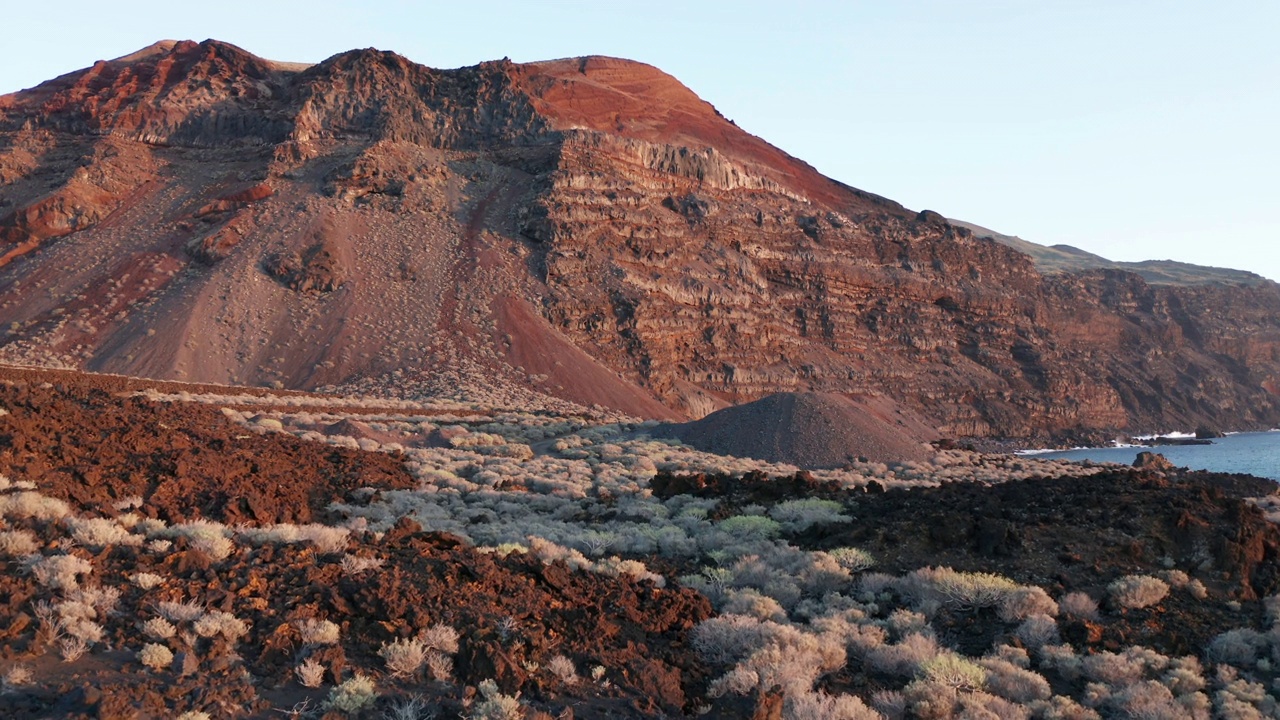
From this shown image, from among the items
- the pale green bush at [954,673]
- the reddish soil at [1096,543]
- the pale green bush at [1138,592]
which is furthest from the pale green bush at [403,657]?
the pale green bush at [1138,592]

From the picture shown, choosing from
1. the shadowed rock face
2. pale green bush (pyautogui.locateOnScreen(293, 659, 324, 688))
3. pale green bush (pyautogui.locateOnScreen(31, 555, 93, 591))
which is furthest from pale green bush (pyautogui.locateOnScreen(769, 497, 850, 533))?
the shadowed rock face

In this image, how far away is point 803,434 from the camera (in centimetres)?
2925

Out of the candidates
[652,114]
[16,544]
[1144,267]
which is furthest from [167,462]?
[1144,267]

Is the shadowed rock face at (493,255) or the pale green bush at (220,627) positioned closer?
the pale green bush at (220,627)

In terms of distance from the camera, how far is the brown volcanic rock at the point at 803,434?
28.5m

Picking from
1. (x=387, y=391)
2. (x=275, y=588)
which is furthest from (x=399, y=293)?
(x=275, y=588)

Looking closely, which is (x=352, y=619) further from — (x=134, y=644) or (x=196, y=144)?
(x=196, y=144)

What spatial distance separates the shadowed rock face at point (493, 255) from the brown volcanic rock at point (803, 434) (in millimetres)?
17848

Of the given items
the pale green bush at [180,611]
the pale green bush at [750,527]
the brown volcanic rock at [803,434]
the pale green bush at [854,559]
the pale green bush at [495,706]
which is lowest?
the brown volcanic rock at [803,434]

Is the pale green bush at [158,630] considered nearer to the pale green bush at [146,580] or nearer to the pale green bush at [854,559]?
the pale green bush at [146,580]

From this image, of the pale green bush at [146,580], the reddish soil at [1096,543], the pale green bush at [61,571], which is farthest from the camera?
the reddish soil at [1096,543]

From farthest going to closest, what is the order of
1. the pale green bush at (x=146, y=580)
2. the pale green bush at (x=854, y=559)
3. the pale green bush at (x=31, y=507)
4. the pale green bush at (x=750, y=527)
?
the pale green bush at (x=750, y=527), the pale green bush at (x=854, y=559), the pale green bush at (x=31, y=507), the pale green bush at (x=146, y=580)

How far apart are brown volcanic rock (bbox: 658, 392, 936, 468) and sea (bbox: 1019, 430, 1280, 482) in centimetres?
2850

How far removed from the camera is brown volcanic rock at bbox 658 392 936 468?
28531 mm
